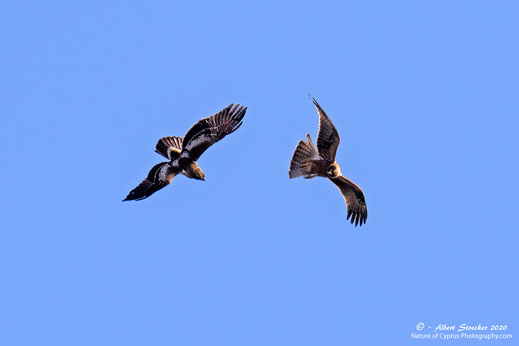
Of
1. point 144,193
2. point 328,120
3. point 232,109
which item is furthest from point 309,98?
point 144,193

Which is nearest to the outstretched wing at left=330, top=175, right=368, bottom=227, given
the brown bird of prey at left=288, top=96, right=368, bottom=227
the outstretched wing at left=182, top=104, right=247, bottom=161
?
the brown bird of prey at left=288, top=96, right=368, bottom=227

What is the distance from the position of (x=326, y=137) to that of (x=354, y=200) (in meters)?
2.86

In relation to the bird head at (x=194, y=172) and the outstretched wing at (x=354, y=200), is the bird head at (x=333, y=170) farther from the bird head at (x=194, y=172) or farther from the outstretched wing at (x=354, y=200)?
the bird head at (x=194, y=172)

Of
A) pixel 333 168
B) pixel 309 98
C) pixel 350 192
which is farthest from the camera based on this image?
pixel 350 192

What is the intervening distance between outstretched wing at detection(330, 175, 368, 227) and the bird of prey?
3.08 metres

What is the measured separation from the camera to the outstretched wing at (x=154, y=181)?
1877 centimetres

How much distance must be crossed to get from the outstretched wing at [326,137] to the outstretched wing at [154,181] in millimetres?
3330

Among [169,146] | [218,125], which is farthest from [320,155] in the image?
[169,146]

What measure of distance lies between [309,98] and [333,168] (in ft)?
6.13

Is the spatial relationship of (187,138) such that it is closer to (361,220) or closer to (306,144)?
(306,144)

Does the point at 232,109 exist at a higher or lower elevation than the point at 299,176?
higher

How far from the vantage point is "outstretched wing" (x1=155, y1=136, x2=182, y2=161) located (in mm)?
18656

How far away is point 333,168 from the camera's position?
60.2ft

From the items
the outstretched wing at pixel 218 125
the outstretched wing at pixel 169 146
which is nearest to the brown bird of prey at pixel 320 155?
the outstretched wing at pixel 218 125
